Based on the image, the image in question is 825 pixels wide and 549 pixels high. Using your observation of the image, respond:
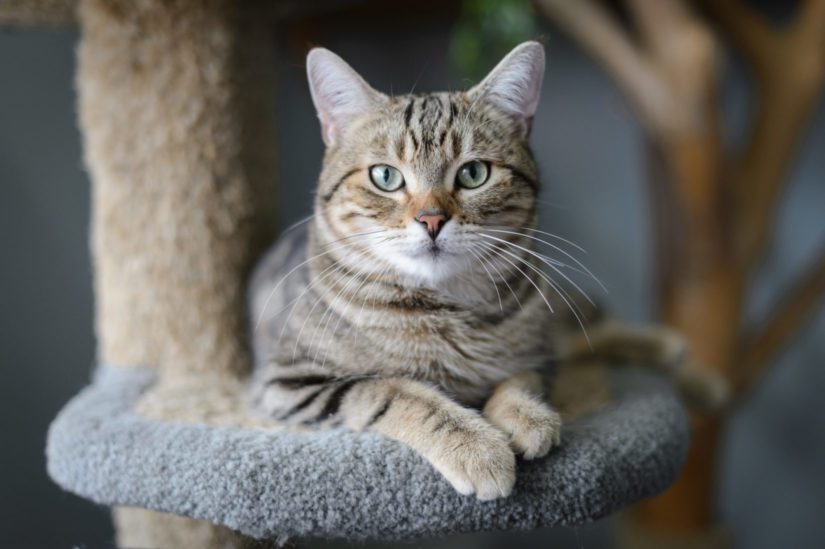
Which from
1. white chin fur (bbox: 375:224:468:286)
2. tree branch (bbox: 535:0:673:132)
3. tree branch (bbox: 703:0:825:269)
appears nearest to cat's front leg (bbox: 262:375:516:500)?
white chin fur (bbox: 375:224:468:286)

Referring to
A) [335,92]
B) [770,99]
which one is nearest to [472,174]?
[335,92]

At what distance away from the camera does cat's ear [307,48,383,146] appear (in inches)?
39.4

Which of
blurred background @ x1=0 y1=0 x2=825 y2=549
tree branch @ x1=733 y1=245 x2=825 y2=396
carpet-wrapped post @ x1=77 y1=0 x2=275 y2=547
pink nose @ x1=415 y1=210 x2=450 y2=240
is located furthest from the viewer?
tree branch @ x1=733 y1=245 x2=825 y2=396

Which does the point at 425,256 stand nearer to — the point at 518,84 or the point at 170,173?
the point at 518,84

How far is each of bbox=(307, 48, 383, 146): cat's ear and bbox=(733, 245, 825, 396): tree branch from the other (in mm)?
1277

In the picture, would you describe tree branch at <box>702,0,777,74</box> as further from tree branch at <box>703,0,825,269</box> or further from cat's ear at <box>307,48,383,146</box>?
cat's ear at <box>307,48,383,146</box>

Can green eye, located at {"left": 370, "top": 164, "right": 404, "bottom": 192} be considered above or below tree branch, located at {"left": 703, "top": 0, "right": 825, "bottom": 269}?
below

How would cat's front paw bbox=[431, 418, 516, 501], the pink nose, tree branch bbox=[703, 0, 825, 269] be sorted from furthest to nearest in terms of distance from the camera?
1. tree branch bbox=[703, 0, 825, 269]
2. the pink nose
3. cat's front paw bbox=[431, 418, 516, 501]

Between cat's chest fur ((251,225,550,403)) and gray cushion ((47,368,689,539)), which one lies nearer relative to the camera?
gray cushion ((47,368,689,539))

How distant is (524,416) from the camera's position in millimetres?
903

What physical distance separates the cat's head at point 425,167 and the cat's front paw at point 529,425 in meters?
0.21

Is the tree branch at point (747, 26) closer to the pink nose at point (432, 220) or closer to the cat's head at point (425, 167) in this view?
the cat's head at point (425, 167)

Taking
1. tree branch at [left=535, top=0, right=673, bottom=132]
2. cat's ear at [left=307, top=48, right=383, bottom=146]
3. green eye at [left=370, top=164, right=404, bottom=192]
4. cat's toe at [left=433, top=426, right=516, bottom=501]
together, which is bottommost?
cat's toe at [left=433, top=426, right=516, bottom=501]

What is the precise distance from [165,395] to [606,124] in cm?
157
